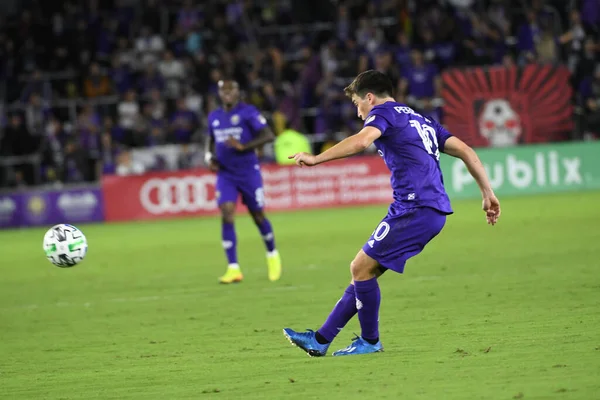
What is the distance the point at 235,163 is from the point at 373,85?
6.35 metres

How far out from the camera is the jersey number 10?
782cm

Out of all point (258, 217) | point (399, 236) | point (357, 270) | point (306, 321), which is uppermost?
point (399, 236)

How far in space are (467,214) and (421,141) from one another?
1426 cm

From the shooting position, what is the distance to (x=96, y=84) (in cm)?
3003

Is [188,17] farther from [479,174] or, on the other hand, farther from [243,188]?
[479,174]

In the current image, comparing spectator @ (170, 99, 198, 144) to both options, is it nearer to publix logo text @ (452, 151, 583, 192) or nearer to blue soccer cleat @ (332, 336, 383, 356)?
publix logo text @ (452, 151, 583, 192)

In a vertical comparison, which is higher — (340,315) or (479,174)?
(479,174)

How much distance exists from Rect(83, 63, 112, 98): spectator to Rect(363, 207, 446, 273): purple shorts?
23.4 meters

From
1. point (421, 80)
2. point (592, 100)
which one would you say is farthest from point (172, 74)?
point (592, 100)

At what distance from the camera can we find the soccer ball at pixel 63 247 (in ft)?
37.3

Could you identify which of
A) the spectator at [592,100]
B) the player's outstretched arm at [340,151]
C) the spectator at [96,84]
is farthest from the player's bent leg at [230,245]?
the spectator at [96,84]

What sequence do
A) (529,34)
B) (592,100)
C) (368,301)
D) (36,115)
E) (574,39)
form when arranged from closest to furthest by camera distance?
(368,301)
(592,100)
(574,39)
(529,34)
(36,115)

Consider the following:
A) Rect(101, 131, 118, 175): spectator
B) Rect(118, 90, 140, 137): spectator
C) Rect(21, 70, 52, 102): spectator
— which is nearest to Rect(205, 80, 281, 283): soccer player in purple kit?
Rect(101, 131, 118, 175): spectator

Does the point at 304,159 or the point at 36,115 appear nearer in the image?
the point at 304,159
